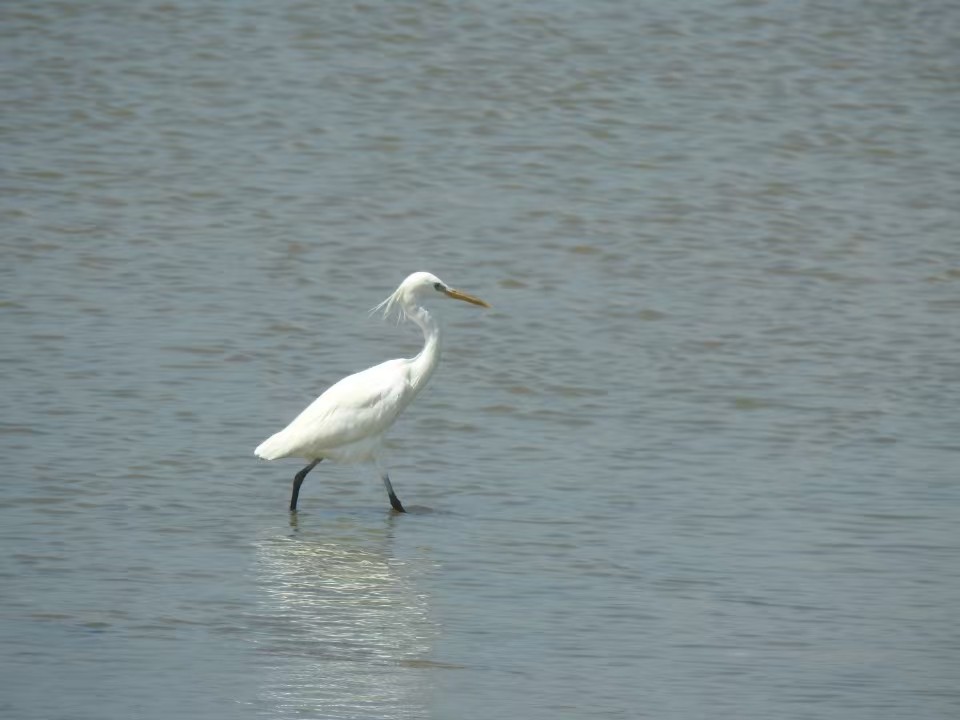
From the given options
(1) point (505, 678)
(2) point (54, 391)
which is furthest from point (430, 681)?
(2) point (54, 391)

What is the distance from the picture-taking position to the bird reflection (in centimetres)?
604

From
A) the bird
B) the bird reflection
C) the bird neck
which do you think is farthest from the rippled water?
the bird neck

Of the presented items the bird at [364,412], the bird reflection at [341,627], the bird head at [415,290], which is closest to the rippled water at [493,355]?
the bird reflection at [341,627]

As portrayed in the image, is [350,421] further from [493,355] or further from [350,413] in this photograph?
[493,355]

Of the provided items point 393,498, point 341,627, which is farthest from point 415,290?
point 341,627

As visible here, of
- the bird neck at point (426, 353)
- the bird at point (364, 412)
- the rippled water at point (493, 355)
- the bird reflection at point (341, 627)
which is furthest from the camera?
the bird neck at point (426, 353)

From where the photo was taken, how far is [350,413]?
912cm

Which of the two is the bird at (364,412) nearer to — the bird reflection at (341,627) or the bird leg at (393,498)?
the bird leg at (393,498)

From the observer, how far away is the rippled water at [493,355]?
6.66 meters

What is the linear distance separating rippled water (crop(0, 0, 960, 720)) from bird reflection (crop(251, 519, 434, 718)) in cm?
2

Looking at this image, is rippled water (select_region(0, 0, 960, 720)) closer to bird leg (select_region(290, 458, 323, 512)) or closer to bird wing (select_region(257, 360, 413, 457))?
bird leg (select_region(290, 458, 323, 512))

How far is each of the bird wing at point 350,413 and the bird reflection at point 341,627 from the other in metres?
0.51

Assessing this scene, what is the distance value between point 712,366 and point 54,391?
3.68 m

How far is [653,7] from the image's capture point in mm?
19984
